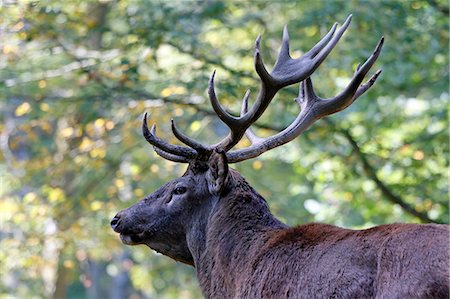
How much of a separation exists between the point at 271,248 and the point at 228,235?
0.46 metres

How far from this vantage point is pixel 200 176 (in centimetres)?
655

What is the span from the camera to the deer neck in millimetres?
6316

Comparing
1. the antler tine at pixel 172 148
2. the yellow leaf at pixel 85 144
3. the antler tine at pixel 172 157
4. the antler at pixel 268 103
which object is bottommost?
the yellow leaf at pixel 85 144

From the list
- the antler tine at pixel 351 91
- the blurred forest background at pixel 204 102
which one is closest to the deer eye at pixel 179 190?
the antler tine at pixel 351 91

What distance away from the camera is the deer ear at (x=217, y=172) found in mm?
6273

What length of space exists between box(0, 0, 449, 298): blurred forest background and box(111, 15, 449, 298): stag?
496cm

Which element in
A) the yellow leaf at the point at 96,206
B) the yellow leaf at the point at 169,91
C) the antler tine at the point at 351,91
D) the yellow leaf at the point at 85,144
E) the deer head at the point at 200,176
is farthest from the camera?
the yellow leaf at the point at 96,206

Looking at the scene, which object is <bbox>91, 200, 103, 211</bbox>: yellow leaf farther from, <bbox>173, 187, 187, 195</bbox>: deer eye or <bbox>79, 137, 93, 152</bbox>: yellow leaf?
<bbox>173, 187, 187, 195</bbox>: deer eye

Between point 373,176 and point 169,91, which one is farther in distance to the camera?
point 169,91

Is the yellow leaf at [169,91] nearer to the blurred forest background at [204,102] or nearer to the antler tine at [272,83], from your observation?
the blurred forest background at [204,102]

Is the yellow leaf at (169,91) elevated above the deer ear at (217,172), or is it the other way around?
the deer ear at (217,172)

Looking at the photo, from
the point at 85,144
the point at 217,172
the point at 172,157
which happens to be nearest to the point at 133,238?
the point at 172,157

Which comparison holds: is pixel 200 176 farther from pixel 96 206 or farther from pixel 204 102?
pixel 96 206

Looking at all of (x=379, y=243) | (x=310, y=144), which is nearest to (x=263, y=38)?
(x=310, y=144)
